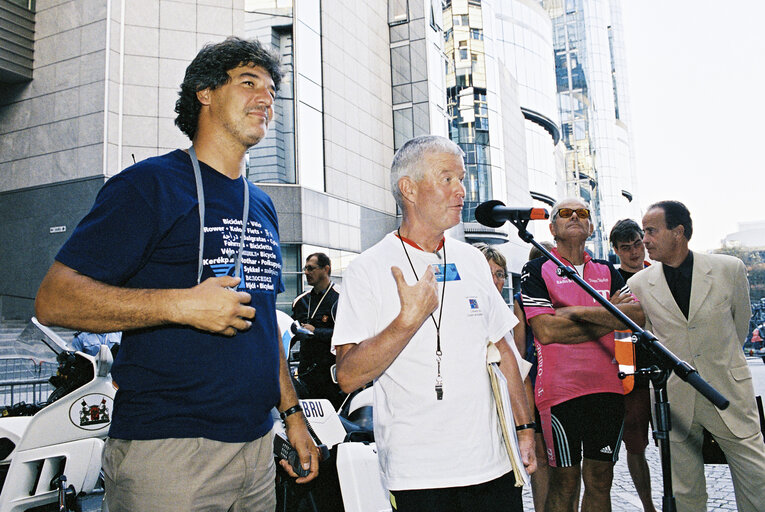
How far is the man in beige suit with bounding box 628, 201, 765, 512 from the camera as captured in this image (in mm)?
3604

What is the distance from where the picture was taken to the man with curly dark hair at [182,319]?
5.37 ft

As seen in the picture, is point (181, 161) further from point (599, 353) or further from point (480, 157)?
point (480, 157)

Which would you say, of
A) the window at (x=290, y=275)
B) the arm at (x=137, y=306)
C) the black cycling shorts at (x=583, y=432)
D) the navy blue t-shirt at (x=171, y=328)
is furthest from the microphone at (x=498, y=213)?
the window at (x=290, y=275)

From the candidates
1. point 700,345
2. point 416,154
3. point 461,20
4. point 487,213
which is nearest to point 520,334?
point 700,345

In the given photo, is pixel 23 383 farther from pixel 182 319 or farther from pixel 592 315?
pixel 182 319

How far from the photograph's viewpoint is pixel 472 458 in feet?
7.20

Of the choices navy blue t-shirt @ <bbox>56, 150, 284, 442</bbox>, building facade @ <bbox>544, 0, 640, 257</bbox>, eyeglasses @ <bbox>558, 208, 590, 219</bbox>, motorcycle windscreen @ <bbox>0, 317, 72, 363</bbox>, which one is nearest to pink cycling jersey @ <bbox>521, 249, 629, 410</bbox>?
eyeglasses @ <bbox>558, 208, 590, 219</bbox>

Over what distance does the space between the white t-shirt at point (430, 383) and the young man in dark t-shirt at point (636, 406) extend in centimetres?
208

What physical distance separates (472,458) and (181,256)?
1.29 metres

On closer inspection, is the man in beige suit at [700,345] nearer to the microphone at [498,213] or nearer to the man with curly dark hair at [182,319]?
the microphone at [498,213]

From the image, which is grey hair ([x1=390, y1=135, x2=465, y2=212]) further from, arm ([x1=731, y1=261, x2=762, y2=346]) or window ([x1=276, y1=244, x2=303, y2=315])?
window ([x1=276, y1=244, x2=303, y2=315])

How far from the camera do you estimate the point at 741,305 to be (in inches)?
152

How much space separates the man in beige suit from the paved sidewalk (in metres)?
1.22

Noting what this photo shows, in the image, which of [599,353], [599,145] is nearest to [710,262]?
[599,353]
